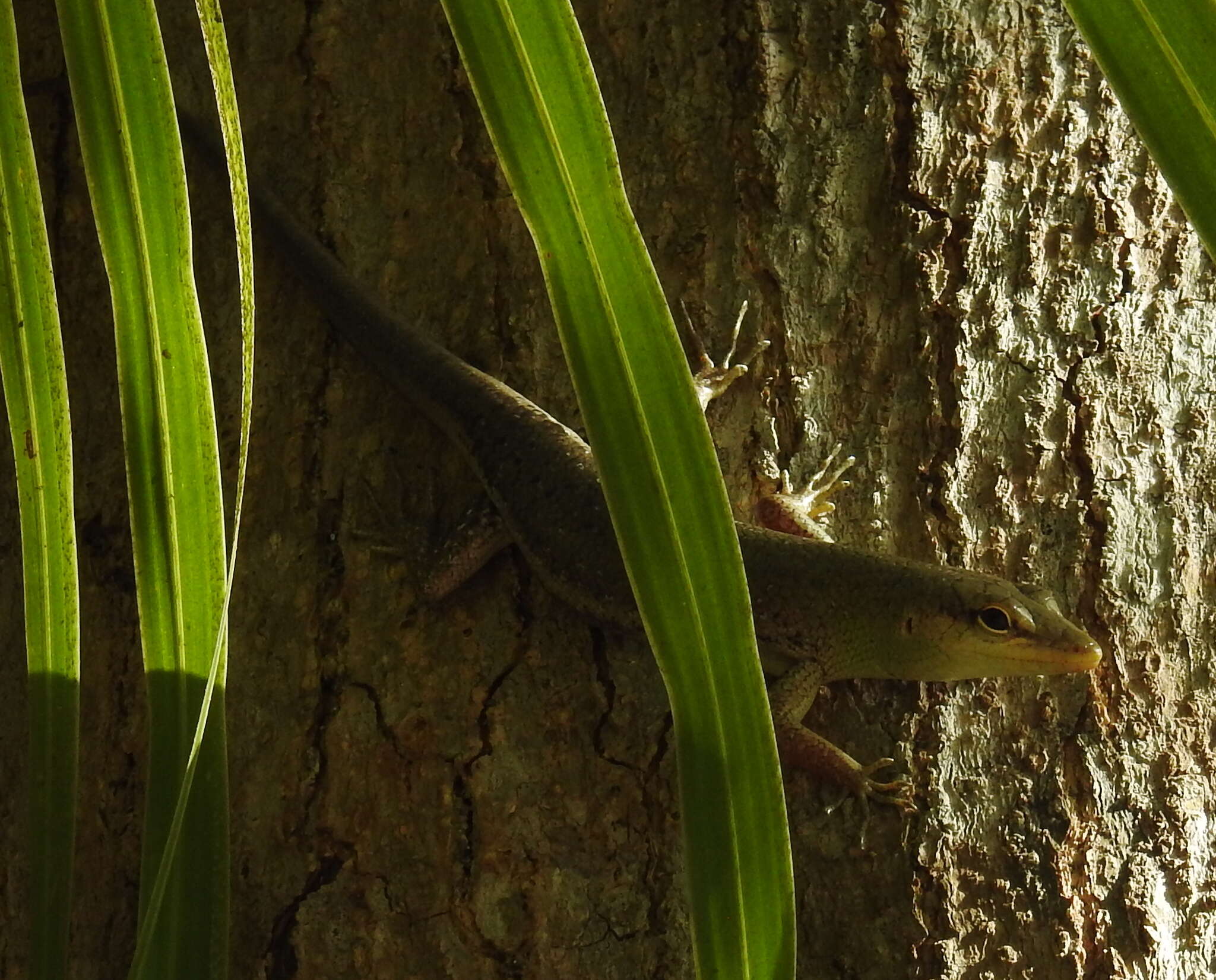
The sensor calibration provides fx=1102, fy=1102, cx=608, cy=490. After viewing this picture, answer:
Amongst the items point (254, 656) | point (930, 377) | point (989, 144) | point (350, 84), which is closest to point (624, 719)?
point (254, 656)

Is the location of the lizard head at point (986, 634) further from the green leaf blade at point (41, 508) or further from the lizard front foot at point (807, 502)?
the green leaf blade at point (41, 508)

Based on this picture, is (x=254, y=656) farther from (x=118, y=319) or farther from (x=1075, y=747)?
(x=1075, y=747)

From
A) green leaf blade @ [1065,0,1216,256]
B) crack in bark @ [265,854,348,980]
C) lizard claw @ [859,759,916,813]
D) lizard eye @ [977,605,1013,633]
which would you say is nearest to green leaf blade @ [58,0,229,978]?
crack in bark @ [265,854,348,980]

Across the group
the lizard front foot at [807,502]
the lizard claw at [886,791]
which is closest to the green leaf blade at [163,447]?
the lizard claw at [886,791]

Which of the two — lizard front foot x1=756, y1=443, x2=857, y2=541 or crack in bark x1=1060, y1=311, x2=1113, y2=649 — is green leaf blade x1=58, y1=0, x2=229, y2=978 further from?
crack in bark x1=1060, y1=311, x2=1113, y2=649

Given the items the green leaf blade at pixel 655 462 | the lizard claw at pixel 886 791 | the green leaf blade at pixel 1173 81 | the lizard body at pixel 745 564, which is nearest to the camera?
the green leaf blade at pixel 1173 81

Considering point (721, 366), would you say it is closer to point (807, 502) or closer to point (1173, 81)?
point (807, 502)
